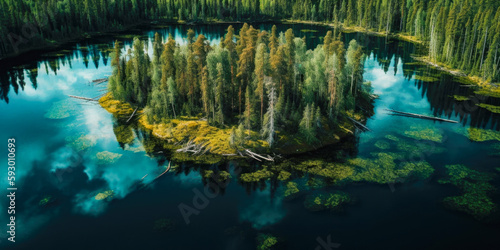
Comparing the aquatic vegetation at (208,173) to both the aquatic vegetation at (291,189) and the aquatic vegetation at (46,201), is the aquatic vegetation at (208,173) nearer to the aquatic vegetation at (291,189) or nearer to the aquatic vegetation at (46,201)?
the aquatic vegetation at (291,189)

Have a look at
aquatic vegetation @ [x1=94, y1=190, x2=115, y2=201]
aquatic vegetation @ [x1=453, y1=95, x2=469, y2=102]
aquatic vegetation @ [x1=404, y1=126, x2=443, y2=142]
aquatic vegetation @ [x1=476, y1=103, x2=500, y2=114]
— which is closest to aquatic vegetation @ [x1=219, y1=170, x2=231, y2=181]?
aquatic vegetation @ [x1=94, y1=190, x2=115, y2=201]

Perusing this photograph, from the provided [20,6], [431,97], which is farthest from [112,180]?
[20,6]

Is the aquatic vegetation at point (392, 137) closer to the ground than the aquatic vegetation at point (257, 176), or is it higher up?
higher up

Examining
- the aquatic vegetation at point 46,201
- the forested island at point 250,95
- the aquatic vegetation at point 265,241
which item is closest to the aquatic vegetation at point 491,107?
the forested island at point 250,95

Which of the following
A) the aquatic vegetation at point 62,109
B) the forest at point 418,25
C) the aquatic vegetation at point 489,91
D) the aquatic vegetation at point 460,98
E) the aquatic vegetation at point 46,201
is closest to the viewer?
the aquatic vegetation at point 46,201

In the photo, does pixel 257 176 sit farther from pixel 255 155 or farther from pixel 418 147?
pixel 418 147

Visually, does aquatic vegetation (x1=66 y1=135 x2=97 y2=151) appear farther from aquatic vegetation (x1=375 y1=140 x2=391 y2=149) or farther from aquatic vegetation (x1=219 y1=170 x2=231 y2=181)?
aquatic vegetation (x1=375 y1=140 x2=391 y2=149)

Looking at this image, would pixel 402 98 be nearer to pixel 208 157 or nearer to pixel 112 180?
pixel 208 157

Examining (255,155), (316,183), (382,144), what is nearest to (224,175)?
(255,155)
